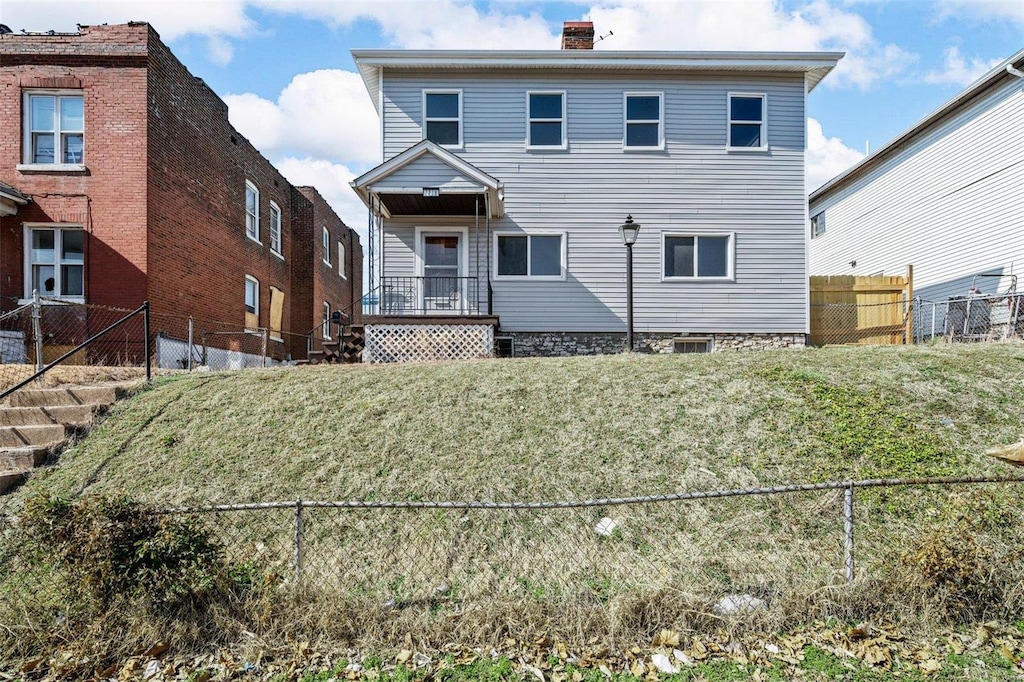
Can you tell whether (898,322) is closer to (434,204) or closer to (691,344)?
(691,344)

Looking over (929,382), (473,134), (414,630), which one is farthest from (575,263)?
(414,630)

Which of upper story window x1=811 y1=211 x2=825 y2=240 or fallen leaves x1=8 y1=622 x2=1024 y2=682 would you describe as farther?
upper story window x1=811 y1=211 x2=825 y2=240

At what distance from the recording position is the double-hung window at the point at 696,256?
14938 mm

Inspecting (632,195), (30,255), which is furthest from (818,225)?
(30,255)

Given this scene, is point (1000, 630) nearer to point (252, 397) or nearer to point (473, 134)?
point (252, 397)

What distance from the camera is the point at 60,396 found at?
8320 millimetres

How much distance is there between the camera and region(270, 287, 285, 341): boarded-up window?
20641 mm

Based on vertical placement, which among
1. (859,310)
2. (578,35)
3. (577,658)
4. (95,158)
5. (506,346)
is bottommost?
(577,658)

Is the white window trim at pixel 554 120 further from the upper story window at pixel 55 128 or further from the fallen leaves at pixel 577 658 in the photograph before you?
the fallen leaves at pixel 577 658

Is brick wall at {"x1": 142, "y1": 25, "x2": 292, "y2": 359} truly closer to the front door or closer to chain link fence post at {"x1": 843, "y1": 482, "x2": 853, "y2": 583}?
the front door

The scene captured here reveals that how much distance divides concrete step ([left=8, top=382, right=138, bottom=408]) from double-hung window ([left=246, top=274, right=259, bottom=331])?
1029 cm

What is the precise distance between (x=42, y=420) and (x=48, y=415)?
10 cm

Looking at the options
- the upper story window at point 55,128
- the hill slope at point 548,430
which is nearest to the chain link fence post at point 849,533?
the hill slope at point 548,430

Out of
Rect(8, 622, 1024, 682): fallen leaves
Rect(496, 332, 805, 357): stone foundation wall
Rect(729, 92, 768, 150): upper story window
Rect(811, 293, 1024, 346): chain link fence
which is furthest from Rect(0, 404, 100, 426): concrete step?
Rect(811, 293, 1024, 346): chain link fence
